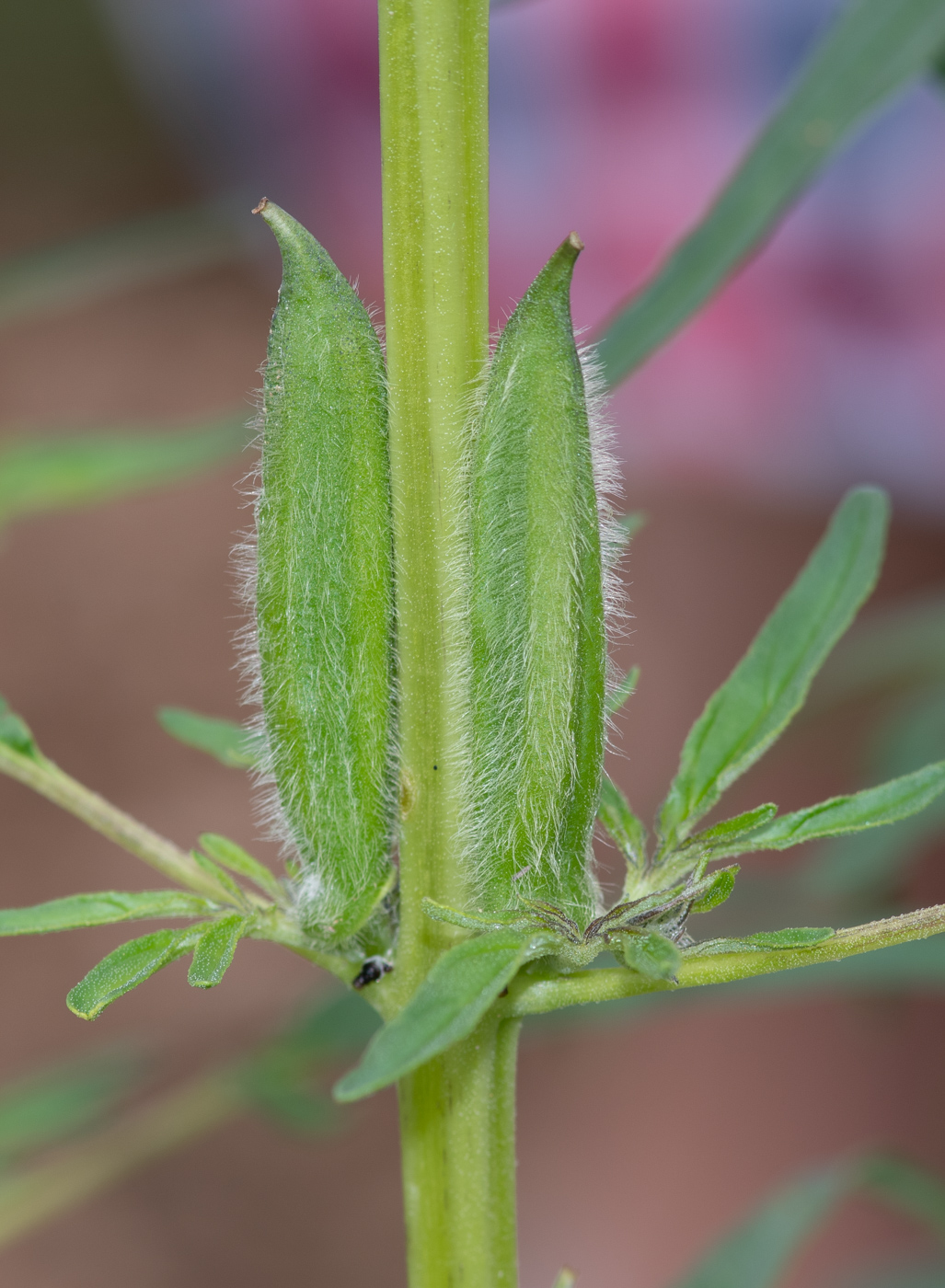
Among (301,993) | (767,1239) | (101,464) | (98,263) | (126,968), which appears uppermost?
(98,263)

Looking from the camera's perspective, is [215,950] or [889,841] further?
[889,841]

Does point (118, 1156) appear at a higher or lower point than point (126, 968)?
lower

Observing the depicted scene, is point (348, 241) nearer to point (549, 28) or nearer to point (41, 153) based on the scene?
point (549, 28)

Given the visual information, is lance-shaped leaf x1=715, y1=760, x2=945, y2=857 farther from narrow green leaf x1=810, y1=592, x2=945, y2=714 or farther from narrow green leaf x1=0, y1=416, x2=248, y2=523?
narrow green leaf x1=810, y1=592, x2=945, y2=714

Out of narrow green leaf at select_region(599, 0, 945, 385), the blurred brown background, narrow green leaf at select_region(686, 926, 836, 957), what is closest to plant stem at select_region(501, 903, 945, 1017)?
narrow green leaf at select_region(686, 926, 836, 957)

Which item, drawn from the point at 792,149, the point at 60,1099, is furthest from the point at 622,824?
the point at 60,1099

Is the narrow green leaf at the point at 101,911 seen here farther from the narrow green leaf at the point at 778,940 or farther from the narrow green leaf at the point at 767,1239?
the narrow green leaf at the point at 767,1239

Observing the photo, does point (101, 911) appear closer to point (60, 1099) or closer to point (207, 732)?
point (207, 732)
